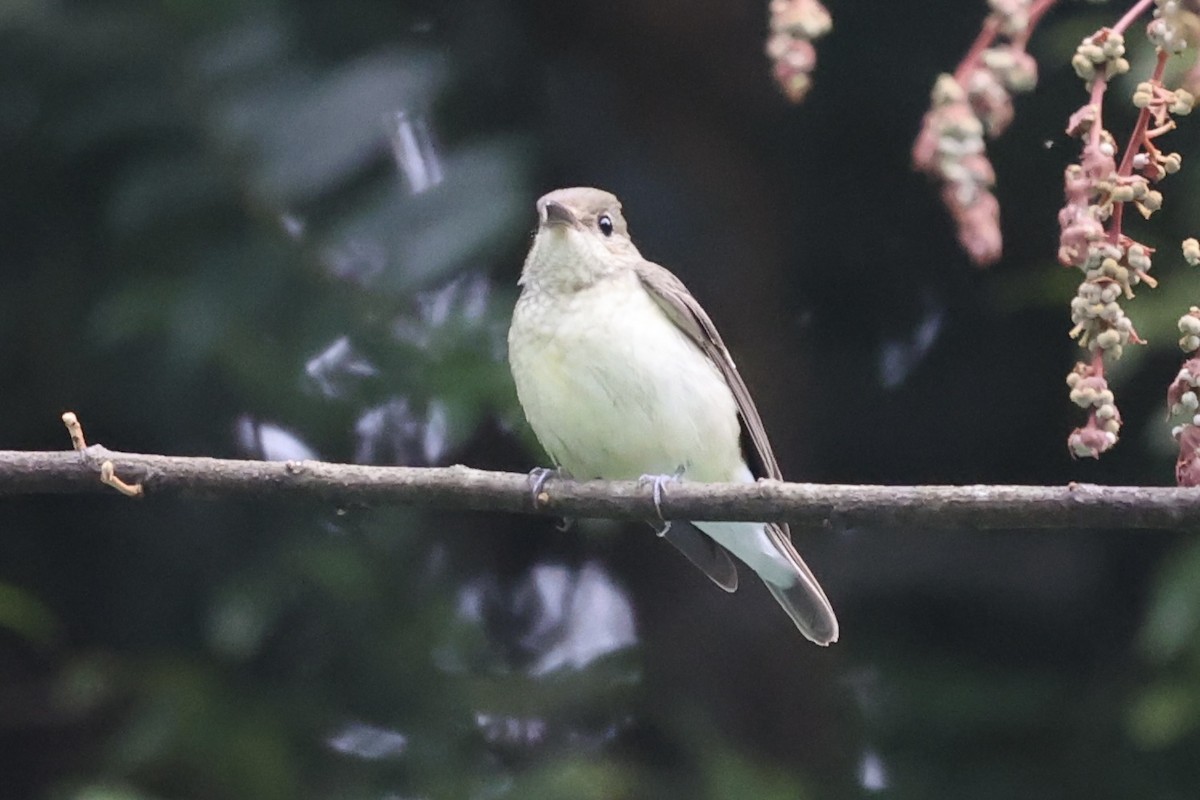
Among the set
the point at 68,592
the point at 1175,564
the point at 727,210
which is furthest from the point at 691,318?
the point at 68,592

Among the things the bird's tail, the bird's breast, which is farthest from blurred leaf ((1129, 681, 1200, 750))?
the bird's breast

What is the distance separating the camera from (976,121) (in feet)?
5.29

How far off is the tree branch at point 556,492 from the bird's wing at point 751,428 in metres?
1.24

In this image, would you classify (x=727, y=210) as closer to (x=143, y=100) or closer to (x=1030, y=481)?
(x=1030, y=481)

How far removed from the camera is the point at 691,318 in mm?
4148

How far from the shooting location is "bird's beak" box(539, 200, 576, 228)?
3924 millimetres

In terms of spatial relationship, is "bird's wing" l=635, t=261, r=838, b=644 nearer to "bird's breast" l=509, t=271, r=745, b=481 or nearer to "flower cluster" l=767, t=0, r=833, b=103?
"bird's breast" l=509, t=271, r=745, b=481

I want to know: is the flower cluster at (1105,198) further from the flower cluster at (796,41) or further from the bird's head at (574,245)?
the bird's head at (574,245)

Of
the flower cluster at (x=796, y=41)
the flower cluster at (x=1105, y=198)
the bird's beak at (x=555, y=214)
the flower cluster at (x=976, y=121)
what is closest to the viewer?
the flower cluster at (x=976, y=121)

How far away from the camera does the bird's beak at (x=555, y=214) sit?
392 cm

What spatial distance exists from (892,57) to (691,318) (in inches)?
52.2

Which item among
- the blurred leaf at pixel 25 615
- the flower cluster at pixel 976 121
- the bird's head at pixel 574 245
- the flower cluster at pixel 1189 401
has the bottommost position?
the blurred leaf at pixel 25 615

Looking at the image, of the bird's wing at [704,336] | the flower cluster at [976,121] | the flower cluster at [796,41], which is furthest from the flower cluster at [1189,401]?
the bird's wing at [704,336]

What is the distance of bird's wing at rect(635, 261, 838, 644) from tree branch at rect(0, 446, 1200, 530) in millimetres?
1237
